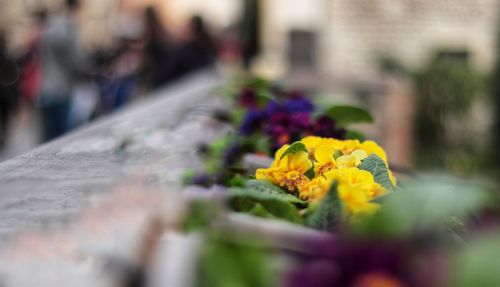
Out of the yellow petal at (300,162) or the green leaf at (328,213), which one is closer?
the green leaf at (328,213)

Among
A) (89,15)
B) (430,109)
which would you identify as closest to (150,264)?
(430,109)

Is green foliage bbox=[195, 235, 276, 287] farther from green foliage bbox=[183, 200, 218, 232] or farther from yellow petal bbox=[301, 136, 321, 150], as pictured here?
yellow petal bbox=[301, 136, 321, 150]

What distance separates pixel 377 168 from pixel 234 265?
36.4 inches

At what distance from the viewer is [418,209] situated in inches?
55.9

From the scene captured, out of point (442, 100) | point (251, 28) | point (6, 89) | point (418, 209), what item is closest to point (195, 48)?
point (6, 89)

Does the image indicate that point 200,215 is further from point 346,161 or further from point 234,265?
point 346,161

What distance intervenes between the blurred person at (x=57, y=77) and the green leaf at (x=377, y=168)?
696cm

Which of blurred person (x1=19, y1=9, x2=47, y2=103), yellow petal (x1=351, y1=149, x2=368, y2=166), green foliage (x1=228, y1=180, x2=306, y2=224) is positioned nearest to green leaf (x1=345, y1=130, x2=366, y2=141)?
yellow petal (x1=351, y1=149, x2=368, y2=166)

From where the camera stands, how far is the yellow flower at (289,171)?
210 centimetres

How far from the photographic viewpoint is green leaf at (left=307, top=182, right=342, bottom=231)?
1668mm

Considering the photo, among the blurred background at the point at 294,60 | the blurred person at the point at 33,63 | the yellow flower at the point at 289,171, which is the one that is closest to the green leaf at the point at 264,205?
the yellow flower at the point at 289,171

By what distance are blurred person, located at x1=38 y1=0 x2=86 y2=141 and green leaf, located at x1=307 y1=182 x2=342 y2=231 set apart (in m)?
7.41

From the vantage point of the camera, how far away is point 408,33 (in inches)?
744

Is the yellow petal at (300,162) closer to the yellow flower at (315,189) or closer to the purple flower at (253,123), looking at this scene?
the yellow flower at (315,189)
